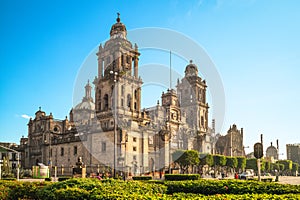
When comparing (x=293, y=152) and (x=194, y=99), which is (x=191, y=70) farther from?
(x=293, y=152)

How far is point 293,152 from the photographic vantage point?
132 metres

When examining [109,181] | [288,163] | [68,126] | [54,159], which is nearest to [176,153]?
[54,159]

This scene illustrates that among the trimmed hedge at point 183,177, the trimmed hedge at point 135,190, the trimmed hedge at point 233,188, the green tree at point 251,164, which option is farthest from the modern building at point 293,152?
the trimmed hedge at point 135,190

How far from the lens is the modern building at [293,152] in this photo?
13112 centimetres

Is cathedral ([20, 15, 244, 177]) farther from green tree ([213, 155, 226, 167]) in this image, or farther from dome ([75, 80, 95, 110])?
green tree ([213, 155, 226, 167])

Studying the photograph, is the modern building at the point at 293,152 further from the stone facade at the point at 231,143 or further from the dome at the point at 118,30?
the dome at the point at 118,30

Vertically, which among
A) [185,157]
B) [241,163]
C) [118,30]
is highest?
[118,30]

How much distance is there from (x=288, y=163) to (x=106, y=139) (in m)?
68.7

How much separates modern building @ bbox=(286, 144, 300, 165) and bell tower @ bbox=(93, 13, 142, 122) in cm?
9385

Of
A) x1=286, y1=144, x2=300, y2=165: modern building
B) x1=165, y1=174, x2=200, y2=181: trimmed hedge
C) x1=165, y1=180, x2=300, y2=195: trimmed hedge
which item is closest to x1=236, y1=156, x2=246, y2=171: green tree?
x1=165, y1=174, x2=200, y2=181: trimmed hedge

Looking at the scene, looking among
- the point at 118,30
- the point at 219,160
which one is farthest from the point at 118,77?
the point at 219,160

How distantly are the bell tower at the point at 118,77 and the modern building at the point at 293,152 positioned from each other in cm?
9385

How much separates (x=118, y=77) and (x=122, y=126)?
1289 centimetres

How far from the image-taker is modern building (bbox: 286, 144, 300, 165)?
430 feet
